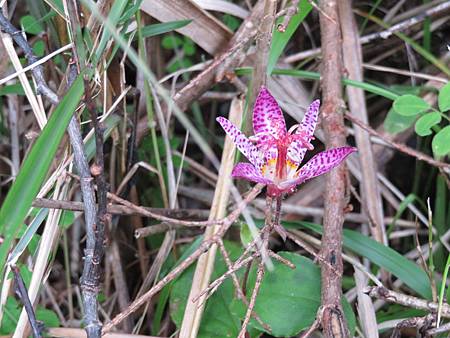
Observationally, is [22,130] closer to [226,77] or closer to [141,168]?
[141,168]

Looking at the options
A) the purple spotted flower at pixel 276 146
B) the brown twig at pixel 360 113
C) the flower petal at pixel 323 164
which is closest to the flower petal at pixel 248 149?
the purple spotted flower at pixel 276 146

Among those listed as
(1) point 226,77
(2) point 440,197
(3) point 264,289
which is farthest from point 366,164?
(3) point 264,289

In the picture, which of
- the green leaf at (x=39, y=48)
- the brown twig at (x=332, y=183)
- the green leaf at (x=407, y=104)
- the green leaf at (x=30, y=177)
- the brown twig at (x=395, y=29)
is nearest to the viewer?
the green leaf at (x=30, y=177)

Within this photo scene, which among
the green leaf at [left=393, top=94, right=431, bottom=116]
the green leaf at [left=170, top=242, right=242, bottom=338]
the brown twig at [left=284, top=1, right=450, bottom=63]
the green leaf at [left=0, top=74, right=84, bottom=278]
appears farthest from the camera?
the brown twig at [left=284, top=1, right=450, bottom=63]

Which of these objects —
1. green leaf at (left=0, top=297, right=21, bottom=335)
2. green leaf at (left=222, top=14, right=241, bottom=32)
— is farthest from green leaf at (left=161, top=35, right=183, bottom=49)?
green leaf at (left=0, top=297, right=21, bottom=335)

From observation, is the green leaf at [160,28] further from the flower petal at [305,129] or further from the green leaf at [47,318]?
the green leaf at [47,318]

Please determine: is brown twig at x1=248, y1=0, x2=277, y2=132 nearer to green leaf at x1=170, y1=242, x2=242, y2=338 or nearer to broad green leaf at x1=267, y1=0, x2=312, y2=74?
broad green leaf at x1=267, y1=0, x2=312, y2=74
